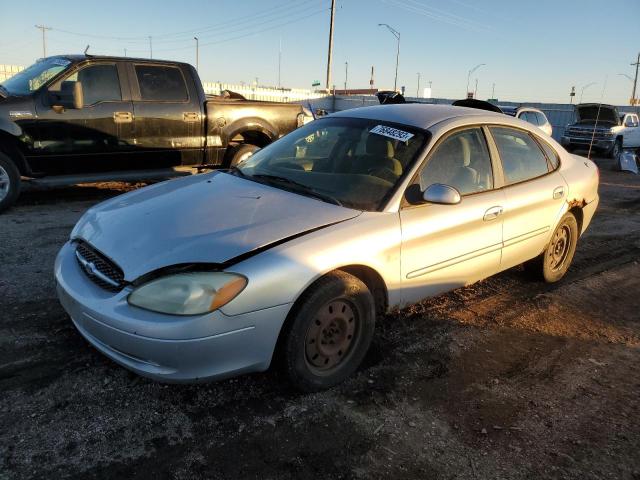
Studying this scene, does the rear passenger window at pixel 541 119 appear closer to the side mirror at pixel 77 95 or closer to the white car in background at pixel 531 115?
the white car in background at pixel 531 115

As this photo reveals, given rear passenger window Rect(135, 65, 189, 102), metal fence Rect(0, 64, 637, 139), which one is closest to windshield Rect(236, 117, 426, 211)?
rear passenger window Rect(135, 65, 189, 102)

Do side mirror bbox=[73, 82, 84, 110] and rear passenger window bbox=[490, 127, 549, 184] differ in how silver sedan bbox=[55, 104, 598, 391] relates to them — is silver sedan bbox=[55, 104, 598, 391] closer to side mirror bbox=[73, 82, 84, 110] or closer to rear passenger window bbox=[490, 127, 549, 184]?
rear passenger window bbox=[490, 127, 549, 184]

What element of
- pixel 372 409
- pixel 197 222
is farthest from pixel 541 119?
pixel 197 222

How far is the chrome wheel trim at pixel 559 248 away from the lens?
4.86 meters

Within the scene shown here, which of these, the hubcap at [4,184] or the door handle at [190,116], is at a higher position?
the door handle at [190,116]

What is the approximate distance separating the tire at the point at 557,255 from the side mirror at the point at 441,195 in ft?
6.21

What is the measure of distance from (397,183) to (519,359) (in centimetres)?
151

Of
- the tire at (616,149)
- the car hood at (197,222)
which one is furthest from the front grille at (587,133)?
the car hood at (197,222)

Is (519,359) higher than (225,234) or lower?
lower

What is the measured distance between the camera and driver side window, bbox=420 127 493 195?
3.61 meters

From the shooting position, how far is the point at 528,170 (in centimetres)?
438

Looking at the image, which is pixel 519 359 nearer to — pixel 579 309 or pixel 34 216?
pixel 579 309

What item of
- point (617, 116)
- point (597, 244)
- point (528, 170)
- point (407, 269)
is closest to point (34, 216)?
point (407, 269)

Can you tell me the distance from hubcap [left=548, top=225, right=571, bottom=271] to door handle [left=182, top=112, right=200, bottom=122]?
5.38 meters
